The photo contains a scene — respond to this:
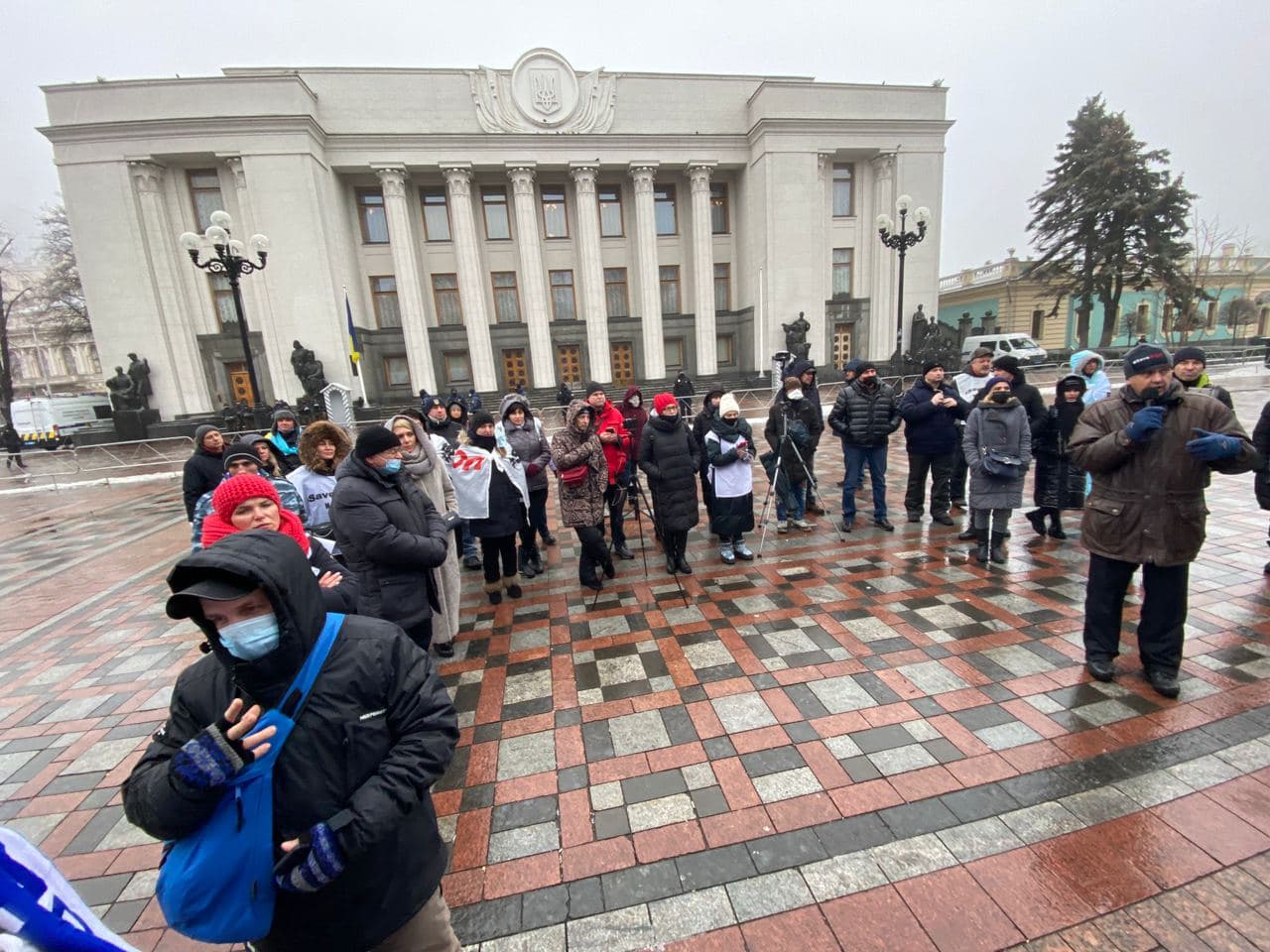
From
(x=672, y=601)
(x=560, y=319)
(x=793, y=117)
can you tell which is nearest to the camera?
(x=672, y=601)

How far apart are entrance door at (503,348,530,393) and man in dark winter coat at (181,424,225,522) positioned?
73.2ft

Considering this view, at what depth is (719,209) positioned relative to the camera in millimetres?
28234

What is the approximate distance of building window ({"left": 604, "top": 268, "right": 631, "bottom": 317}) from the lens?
89.8 feet

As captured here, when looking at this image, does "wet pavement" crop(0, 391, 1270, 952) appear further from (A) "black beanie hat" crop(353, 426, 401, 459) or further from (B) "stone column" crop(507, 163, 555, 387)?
(B) "stone column" crop(507, 163, 555, 387)

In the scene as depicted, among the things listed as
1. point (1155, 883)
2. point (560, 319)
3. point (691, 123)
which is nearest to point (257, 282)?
point (560, 319)

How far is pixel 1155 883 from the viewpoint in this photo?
6.59ft

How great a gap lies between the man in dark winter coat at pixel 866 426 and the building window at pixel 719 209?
25.2 meters

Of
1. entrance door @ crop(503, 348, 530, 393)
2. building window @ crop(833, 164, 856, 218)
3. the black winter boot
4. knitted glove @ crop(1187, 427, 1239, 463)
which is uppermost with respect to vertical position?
building window @ crop(833, 164, 856, 218)

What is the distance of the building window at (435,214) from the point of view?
25.5 metres

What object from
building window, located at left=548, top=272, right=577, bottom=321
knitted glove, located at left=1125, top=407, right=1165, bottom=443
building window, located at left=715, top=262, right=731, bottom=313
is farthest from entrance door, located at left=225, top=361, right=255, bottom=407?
knitted glove, located at left=1125, top=407, right=1165, bottom=443

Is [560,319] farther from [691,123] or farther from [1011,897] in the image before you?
[1011,897]

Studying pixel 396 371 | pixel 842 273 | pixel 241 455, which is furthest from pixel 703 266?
pixel 241 455

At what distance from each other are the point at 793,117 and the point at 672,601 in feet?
93.2

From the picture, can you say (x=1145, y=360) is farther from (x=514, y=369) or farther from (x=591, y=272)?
(x=514, y=369)
